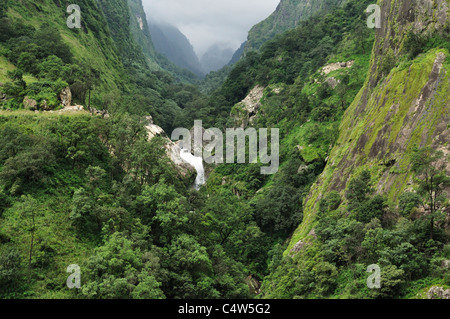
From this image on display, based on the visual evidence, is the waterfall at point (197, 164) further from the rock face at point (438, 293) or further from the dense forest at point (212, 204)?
the rock face at point (438, 293)

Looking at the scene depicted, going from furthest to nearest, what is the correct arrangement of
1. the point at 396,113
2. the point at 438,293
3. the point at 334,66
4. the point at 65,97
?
the point at 334,66, the point at 65,97, the point at 396,113, the point at 438,293

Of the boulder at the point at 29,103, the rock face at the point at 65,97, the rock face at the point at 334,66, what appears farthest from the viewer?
the rock face at the point at 334,66

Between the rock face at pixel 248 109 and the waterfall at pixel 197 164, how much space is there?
14.7m

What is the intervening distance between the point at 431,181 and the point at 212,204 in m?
27.5

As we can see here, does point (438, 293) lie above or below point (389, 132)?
below

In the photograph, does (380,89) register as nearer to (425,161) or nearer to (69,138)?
(425,161)

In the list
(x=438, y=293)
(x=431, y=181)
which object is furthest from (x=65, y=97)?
(x=438, y=293)

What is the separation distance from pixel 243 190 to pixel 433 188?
37685 millimetres

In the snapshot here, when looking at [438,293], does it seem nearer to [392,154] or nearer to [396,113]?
[392,154]

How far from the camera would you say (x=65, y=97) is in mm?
51000

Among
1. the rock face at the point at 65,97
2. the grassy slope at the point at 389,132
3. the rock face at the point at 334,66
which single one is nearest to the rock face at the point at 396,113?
the grassy slope at the point at 389,132

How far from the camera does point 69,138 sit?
127ft

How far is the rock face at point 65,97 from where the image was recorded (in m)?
50.3
